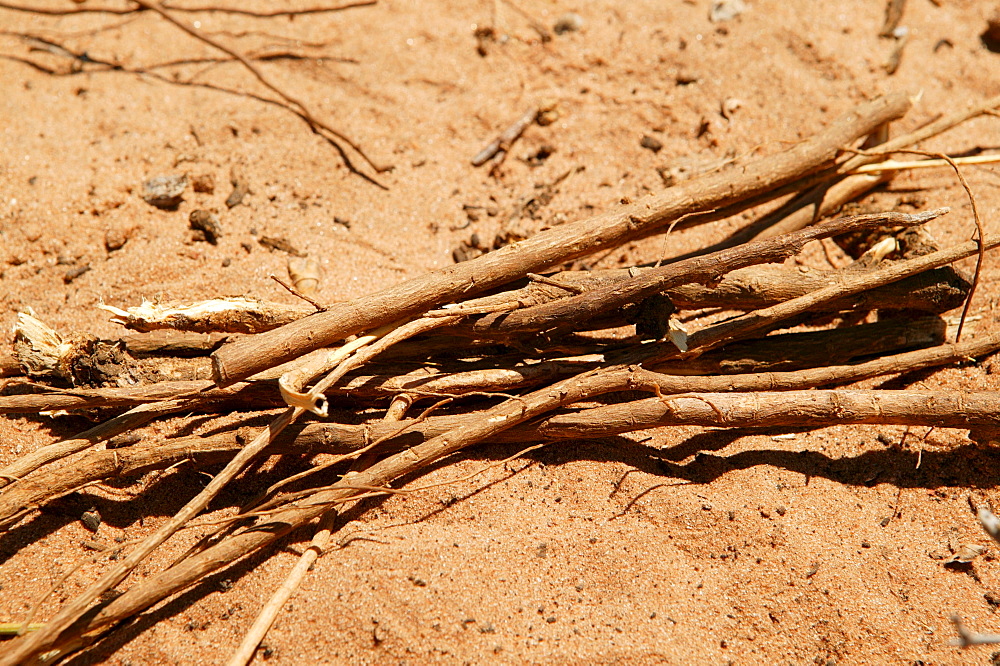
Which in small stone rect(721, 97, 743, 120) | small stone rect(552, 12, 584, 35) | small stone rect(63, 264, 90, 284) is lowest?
small stone rect(63, 264, 90, 284)

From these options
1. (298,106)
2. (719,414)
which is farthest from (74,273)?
(719,414)

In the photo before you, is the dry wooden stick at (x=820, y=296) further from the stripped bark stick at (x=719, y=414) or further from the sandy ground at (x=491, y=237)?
the sandy ground at (x=491, y=237)

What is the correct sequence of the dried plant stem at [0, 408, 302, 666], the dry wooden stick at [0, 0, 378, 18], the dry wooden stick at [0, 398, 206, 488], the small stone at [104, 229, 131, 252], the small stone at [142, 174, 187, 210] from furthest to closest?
the dry wooden stick at [0, 0, 378, 18]
the small stone at [142, 174, 187, 210]
the small stone at [104, 229, 131, 252]
the dry wooden stick at [0, 398, 206, 488]
the dried plant stem at [0, 408, 302, 666]

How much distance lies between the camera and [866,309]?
2504mm

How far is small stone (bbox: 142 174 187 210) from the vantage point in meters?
2.98

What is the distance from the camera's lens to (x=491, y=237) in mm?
3059

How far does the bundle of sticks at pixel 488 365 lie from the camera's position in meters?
2.09

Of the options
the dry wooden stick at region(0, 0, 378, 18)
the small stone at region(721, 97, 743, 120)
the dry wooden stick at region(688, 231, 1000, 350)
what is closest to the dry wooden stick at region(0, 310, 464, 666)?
the dry wooden stick at region(688, 231, 1000, 350)

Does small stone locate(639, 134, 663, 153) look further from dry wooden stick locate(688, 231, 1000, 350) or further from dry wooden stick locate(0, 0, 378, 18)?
dry wooden stick locate(0, 0, 378, 18)

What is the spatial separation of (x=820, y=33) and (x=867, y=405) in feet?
7.81

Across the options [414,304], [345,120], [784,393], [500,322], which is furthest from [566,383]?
[345,120]

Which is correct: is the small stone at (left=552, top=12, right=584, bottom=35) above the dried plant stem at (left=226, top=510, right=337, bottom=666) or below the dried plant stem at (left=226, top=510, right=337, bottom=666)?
above

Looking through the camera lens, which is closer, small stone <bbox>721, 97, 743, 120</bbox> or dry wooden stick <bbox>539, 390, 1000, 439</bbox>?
dry wooden stick <bbox>539, 390, 1000, 439</bbox>

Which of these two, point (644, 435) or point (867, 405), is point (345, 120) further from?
point (867, 405)
